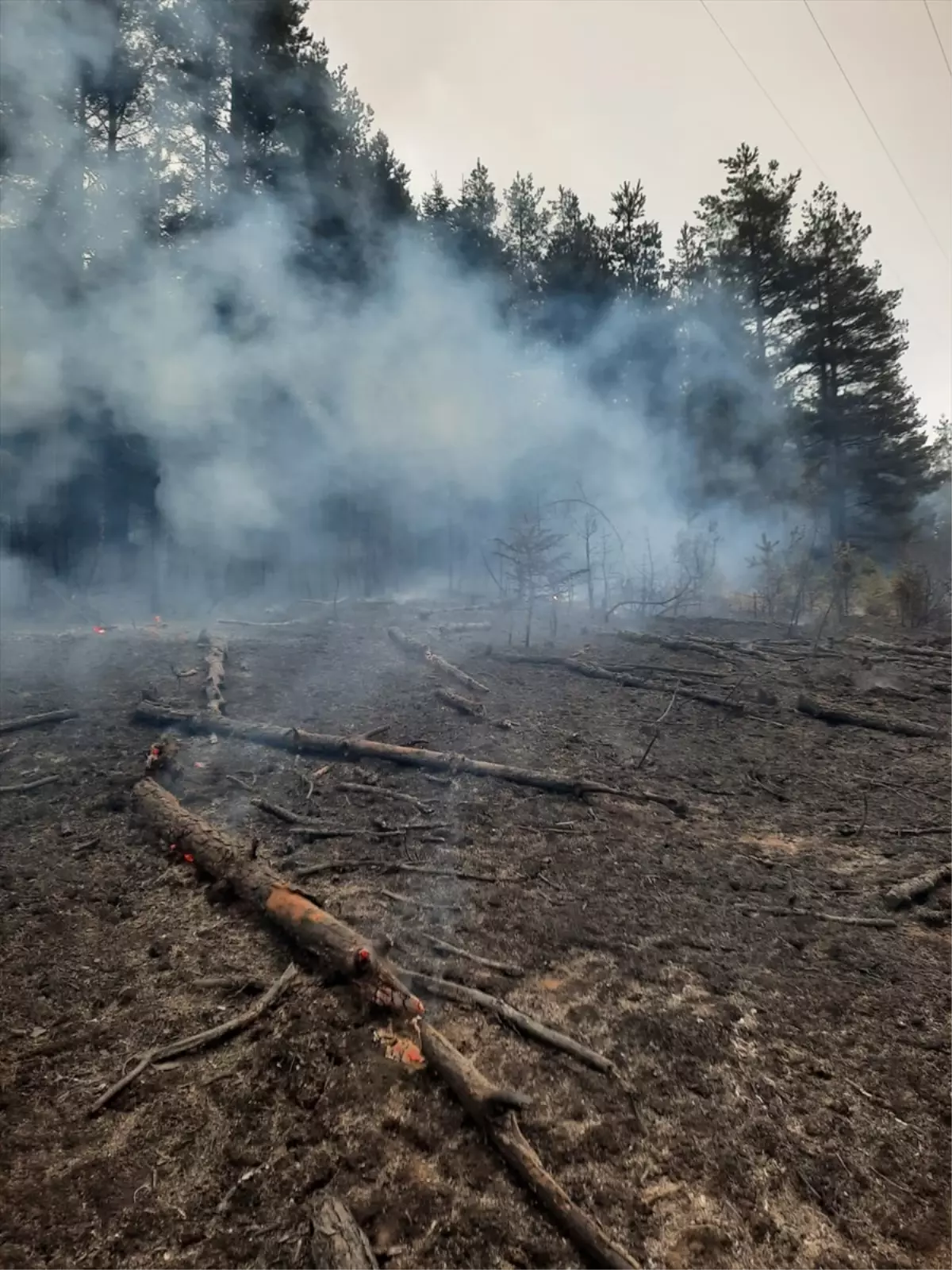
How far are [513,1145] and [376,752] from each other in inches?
149

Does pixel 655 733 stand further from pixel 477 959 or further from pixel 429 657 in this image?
pixel 429 657

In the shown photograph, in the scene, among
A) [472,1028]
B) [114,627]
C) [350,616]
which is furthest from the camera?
[350,616]

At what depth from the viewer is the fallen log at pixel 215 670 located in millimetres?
6929

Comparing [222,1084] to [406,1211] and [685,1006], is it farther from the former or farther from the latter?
[685,1006]

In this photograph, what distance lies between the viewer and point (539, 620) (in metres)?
13.2

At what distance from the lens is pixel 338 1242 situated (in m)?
1.77

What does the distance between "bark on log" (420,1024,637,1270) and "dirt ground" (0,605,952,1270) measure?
0.06 meters

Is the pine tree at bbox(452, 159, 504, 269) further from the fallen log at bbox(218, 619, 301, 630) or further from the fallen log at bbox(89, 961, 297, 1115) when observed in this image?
the fallen log at bbox(89, 961, 297, 1115)

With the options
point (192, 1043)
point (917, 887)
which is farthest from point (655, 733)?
point (192, 1043)

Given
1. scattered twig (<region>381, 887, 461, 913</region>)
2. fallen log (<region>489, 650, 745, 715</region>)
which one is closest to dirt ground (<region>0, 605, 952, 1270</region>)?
scattered twig (<region>381, 887, 461, 913</region>)

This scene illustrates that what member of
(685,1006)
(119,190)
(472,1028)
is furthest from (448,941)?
(119,190)

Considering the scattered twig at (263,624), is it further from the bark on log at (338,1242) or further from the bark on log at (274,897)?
the bark on log at (338,1242)

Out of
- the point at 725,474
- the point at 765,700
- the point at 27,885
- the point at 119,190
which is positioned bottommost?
the point at 27,885

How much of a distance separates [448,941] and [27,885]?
244 centimetres
